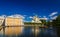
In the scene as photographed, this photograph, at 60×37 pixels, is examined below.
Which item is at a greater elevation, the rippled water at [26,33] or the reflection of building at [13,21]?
the reflection of building at [13,21]

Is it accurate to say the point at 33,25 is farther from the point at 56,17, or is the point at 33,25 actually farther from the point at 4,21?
the point at 4,21

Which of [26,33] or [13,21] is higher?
[13,21]

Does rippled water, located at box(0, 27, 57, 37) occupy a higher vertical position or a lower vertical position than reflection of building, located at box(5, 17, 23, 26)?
lower

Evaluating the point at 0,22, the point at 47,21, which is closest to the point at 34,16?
the point at 47,21

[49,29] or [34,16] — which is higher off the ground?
[34,16]

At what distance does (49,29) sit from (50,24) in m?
1.47

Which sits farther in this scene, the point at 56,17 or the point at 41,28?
the point at 41,28

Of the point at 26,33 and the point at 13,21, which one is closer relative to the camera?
the point at 26,33

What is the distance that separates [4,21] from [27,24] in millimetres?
3358

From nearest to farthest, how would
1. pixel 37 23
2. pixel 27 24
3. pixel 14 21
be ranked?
pixel 27 24 → pixel 37 23 → pixel 14 21

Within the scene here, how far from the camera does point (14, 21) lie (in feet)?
42.3

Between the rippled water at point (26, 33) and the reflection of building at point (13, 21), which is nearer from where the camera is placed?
the rippled water at point (26, 33)

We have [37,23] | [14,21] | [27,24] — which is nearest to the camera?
[27,24]

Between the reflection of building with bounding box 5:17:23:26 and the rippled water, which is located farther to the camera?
the reflection of building with bounding box 5:17:23:26
